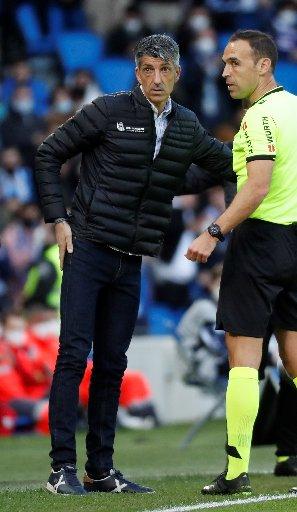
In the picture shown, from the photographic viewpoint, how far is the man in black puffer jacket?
285 inches

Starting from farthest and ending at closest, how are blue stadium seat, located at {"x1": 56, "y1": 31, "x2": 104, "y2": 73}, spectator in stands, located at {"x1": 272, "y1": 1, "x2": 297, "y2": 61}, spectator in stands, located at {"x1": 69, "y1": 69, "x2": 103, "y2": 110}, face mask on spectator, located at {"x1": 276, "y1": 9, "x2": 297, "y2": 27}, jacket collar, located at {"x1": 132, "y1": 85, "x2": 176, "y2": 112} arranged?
1. face mask on spectator, located at {"x1": 276, "y1": 9, "x2": 297, "y2": 27}
2. spectator in stands, located at {"x1": 272, "y1": 1, "x2": 297, "y2": 61}
3. blue stadium seat, located at {"x1": 56, "y1": 31, "x2": 104, "y2": 73}
4. spectator in stands, located at {"x1": 69, "y1": 69, "x2": 103, "y2": 110}
5. jacket collar, located at {"x1": 132, "y1": 85, "x2": 176, "y2": 112}

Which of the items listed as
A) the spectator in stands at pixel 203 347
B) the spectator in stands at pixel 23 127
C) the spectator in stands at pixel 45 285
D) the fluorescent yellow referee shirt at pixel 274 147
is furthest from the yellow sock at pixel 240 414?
the spectator in stands at pixel 23 127

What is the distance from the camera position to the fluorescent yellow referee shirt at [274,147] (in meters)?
7.07

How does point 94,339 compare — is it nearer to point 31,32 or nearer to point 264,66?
point 264,66

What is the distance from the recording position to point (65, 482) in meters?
7.12

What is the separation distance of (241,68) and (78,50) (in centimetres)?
1230

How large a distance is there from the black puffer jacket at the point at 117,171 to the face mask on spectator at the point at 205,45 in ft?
38.8

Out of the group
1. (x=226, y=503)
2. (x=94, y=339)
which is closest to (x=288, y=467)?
(x=94, y=339)

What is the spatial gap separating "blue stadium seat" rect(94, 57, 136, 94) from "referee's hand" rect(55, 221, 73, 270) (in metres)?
11.5

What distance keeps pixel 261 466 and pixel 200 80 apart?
9560 millimetres

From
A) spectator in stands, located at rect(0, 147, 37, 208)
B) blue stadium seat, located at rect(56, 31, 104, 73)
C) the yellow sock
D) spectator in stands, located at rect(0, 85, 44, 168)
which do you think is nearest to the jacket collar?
the yellow sock

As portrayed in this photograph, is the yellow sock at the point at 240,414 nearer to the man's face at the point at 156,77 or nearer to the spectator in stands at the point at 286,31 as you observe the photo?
the man's face at the point at 156,77

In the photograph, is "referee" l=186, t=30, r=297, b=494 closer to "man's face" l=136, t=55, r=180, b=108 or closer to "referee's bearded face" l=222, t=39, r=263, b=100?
"referee's bearded face" l=222, t=39, r=263, b=100

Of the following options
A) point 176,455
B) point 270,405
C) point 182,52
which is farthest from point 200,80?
point 270,405
